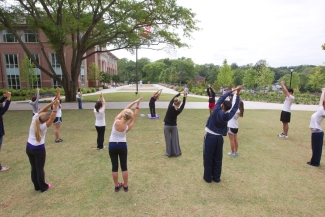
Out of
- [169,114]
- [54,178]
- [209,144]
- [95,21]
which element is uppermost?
[95,21]

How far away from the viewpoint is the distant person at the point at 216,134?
4160mm

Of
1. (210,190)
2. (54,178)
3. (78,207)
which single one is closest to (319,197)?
(210,190)

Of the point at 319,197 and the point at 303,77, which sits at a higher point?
the point at 303,77

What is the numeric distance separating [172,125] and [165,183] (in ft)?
5.84

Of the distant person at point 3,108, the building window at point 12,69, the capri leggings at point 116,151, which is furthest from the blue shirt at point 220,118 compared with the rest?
the building window at point 12,69

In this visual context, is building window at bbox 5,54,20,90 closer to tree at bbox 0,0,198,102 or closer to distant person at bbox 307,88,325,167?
tree at bbox 0,0,198,102

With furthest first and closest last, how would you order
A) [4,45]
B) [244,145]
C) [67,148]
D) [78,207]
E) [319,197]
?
[4,45], [244,145], [67,148], [319,197], [78,207]

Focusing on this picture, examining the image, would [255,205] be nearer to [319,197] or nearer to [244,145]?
[319,197]

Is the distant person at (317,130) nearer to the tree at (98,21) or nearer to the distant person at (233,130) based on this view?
the distant person at (233,130)

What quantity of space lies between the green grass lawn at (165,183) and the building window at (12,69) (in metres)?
38.8

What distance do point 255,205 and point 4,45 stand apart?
47445 mm

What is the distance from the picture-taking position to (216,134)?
14.0ft

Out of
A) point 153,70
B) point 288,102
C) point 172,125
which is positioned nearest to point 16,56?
point 172,125

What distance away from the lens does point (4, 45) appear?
37.3 m
